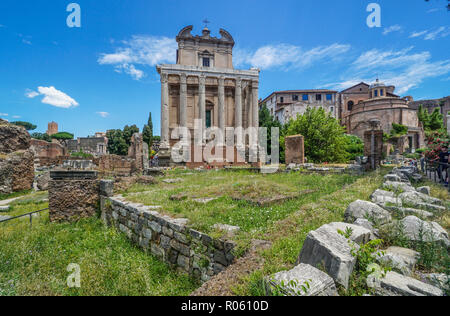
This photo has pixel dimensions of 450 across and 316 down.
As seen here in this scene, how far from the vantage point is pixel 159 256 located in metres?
4.02

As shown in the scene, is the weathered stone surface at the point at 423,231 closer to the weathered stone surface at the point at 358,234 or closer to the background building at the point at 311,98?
the weathered stone surface at the point at 358,234

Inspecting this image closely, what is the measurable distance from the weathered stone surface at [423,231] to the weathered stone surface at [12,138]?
13372 mm

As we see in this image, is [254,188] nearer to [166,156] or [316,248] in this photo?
[316,248]

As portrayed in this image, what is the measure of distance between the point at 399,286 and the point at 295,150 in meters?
13.5

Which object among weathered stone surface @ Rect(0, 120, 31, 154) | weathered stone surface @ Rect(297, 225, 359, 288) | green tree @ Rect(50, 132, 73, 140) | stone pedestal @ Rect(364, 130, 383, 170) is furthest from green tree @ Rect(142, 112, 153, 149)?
weathered stone surface @ Rect(297, 225, 359, 288)

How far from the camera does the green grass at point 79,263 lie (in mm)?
3158

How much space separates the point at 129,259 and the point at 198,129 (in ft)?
67.5

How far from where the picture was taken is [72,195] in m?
5.95

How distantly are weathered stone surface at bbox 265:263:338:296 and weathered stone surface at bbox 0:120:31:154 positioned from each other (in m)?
12.4

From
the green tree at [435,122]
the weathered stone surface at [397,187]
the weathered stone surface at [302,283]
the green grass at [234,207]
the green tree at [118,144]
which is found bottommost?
the green grass at [234,207]

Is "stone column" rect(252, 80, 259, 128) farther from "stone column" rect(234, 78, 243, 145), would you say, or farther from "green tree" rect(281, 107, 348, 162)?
"green tree" rect(281, 107, 348, 162)

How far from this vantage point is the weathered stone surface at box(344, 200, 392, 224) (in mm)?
3145

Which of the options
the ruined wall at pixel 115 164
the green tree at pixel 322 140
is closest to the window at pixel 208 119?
the green tree at pixel 322 140
